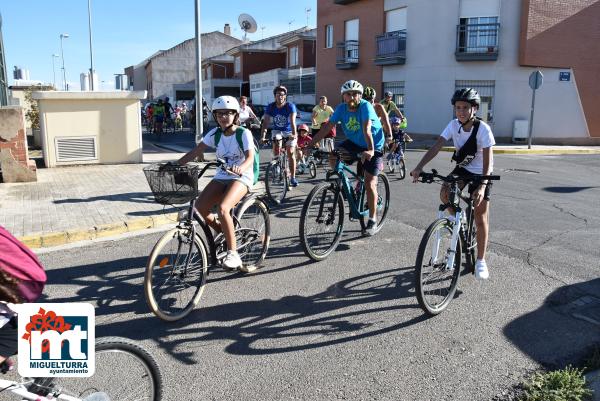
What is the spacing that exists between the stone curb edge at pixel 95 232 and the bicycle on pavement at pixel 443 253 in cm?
432

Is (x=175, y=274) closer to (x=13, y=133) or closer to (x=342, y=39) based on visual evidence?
(x=13, y=133)

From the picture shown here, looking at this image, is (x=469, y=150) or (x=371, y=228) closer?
(x=469, y=150)

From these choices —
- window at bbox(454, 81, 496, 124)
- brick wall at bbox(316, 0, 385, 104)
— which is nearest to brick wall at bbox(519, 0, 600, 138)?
window at bbox(454, 81, 496, 124)

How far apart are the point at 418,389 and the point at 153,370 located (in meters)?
1.72

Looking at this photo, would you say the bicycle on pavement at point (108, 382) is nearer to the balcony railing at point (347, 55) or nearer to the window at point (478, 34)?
the window at point (478, 34)

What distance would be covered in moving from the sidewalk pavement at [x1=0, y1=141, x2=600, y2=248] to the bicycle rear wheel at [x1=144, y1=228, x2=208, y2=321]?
9.06 ft

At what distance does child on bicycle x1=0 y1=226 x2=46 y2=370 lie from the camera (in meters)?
2.14

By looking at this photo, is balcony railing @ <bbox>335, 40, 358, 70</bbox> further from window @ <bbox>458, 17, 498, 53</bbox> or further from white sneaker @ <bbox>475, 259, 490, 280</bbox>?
white sneaker @ <bbox>475, 259, 490, 280</bbox>

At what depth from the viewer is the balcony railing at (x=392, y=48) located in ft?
87.8

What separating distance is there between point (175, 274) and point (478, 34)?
23457mm

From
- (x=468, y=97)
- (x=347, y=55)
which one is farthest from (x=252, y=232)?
(x=347, y=55)

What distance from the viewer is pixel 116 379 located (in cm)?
254

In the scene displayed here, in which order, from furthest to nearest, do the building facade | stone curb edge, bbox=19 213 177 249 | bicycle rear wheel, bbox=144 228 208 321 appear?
the building facade
stone curb edge, bbox=19 213 177 249
bicycle rear wheel, bbox=144 228 208 321

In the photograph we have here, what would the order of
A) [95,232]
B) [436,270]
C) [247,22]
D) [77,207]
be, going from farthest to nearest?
[247,22] < [77,207] < [95,232] < [436,270]
